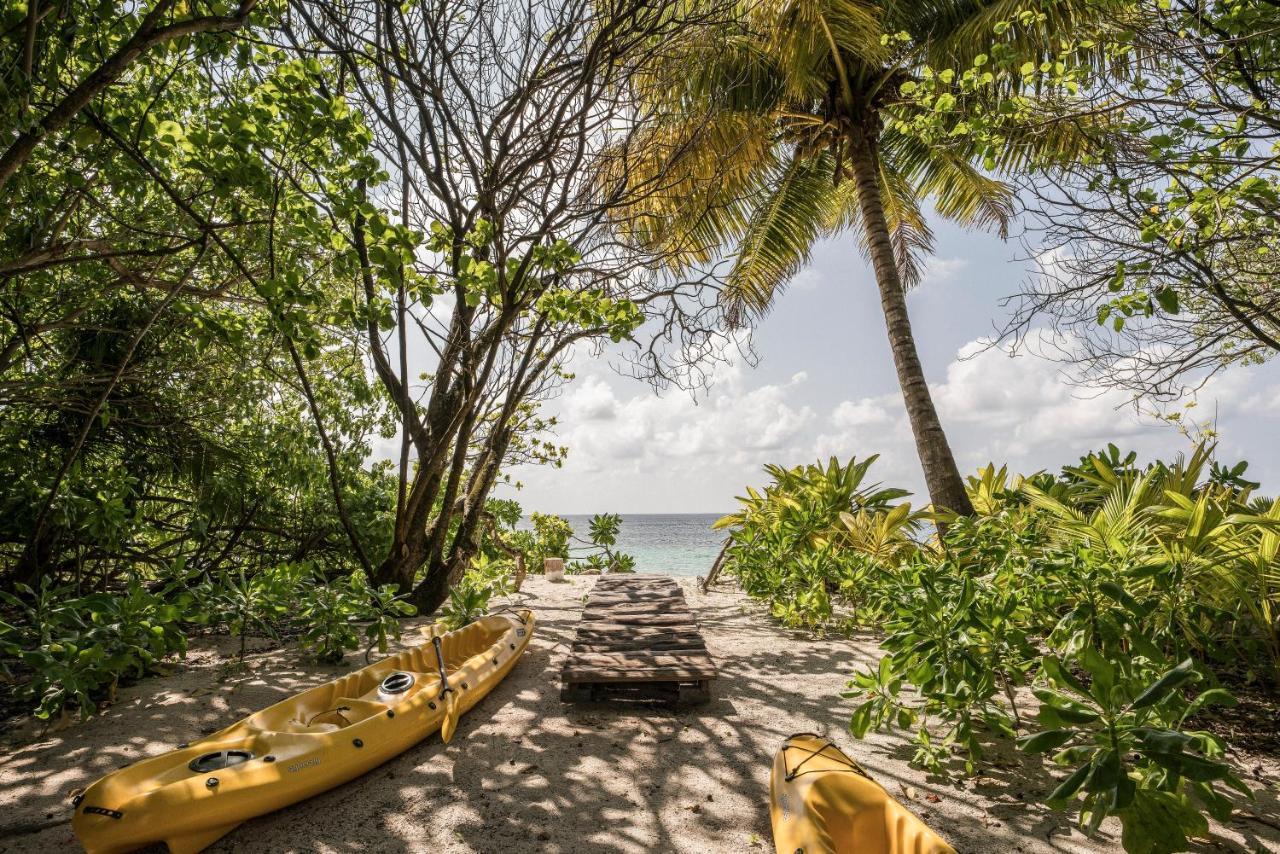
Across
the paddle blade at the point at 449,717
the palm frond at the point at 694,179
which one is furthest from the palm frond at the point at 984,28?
the paddle blade at the point at 449,717

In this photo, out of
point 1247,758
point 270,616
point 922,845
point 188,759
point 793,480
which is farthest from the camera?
point 793,480

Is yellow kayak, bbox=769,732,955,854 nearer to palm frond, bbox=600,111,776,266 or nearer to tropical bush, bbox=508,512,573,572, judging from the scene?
palm frond, bbox=600,111,776,266

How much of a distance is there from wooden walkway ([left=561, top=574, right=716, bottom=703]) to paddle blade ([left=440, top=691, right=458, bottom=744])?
0.83 metres

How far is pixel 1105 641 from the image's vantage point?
2670 mm

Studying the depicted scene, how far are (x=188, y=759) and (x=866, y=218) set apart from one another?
29.5 ft

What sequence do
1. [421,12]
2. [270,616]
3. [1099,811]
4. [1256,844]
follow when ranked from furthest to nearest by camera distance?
[421,12]
[270,616]
[1256,844]
[1099,811]

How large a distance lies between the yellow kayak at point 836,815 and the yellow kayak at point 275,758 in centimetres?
215

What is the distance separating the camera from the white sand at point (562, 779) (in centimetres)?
274

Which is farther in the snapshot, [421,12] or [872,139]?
[872,139]

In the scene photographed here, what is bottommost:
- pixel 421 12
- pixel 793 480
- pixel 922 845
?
pixel 922 845

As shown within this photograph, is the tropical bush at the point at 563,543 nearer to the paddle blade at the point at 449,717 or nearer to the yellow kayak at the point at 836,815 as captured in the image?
the paddle blade at the point at 449,717

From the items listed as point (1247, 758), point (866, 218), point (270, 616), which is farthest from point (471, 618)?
point (866, 218)

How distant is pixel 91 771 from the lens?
3.29m

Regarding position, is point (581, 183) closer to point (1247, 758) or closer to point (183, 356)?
point (183, 356)
